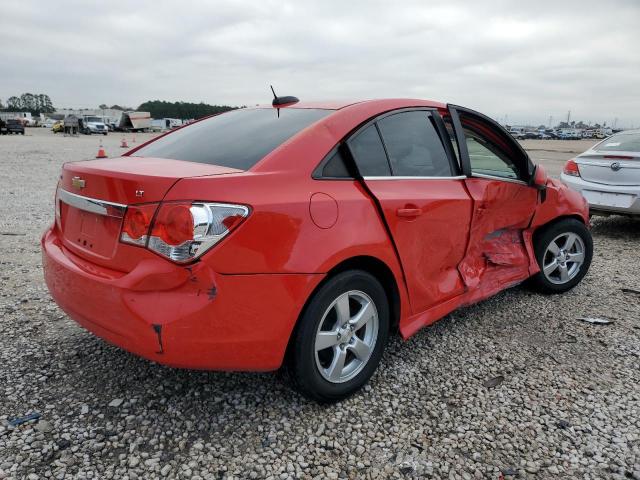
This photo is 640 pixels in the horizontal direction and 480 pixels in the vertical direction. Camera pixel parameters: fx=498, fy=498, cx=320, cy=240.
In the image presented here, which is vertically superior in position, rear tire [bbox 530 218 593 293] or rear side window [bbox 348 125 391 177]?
rear side window [bbox 348 125 391 177]

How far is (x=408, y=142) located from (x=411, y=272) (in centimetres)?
78

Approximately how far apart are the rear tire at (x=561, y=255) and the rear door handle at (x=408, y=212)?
6.21 ft

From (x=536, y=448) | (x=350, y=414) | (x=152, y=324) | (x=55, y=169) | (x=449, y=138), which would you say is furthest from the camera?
(x=55, y=169)

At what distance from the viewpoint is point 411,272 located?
284cm

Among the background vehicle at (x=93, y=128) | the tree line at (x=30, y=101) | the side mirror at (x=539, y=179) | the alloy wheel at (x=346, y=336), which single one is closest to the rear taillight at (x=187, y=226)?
the alloy wheel at (x=346, y=336)

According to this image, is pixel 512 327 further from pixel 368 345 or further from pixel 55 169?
pixel 55 169

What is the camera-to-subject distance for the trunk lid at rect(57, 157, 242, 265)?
7.09 ft

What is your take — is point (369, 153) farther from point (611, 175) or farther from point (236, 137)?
point (611, 175)

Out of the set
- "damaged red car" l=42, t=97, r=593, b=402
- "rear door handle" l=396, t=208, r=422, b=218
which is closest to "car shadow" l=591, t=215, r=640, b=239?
"damaged red car" l=42, t=97, r=593, b=402

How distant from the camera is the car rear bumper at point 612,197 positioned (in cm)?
623

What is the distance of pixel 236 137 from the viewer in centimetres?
273

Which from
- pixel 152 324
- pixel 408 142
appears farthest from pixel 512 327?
pixel 152 324

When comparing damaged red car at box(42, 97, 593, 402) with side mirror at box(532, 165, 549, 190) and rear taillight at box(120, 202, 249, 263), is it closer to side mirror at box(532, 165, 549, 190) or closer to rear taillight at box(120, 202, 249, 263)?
rear taillight at box(120, 202, 249, 263)

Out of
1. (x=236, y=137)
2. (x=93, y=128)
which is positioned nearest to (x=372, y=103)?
(x=236, y=137)
